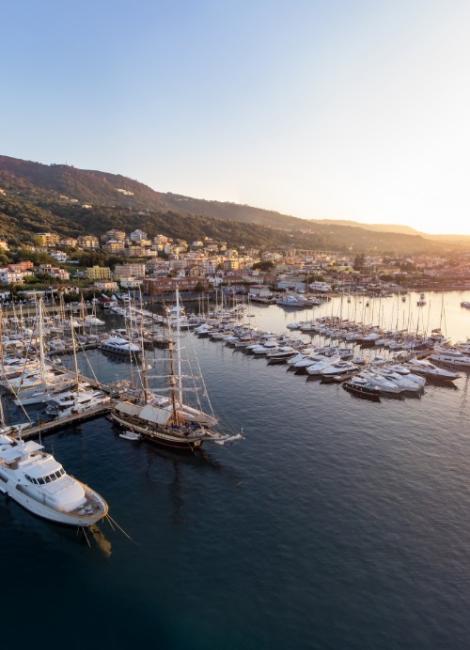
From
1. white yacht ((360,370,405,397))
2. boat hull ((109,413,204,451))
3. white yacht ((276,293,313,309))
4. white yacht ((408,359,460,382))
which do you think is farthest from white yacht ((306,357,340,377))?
white yacht ((276,293,313,309))

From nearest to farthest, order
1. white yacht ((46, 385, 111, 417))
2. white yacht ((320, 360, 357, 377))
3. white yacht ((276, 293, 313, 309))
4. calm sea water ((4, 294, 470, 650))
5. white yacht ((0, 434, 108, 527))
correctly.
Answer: calm sea water ((4, 294, 470, 650)) < white yacht ((0, 434, 108, 527)) < white yacht ((46, 385, 111, 417)) < white yacht ((320, 360, 357, 377)) < white yacht ((276, 293, 313, 309))

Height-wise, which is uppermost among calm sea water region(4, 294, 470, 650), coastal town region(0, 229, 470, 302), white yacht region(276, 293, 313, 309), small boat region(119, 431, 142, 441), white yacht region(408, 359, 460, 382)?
coastal town region(0, 229, 470, 302)

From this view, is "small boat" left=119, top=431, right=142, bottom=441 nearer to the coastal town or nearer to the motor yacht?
the motor yacht

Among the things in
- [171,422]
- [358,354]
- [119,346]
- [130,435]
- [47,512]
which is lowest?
[130,435]

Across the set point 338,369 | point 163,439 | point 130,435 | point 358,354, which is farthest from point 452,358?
point 130,435

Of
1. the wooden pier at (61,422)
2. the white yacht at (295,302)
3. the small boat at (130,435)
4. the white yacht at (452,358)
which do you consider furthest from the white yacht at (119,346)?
the white yacht at (295,302)

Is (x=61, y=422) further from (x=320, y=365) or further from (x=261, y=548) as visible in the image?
(x=320, y=365)
